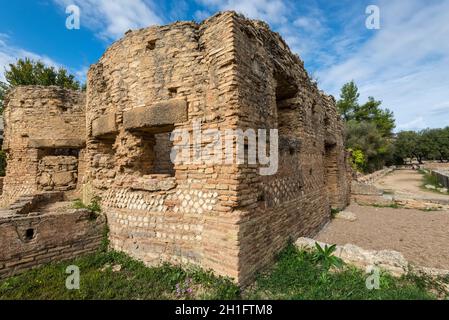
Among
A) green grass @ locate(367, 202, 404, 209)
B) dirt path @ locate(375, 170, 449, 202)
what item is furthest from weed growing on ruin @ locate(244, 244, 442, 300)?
dirt path @ locate(375, 170, 449, 202)

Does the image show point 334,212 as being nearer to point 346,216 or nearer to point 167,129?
point 346,216

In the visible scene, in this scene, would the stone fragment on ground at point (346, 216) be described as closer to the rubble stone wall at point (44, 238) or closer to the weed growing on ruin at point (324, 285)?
the weed growing on ruin at point (324, 285)

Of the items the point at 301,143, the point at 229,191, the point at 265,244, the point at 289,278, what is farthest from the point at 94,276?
the point at 301,143

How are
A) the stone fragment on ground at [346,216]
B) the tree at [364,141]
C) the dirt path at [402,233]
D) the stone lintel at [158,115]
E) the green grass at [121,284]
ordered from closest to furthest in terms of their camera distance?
1. the green grass at [121,284]
2. the stone lintel at [158,115]
3. the dirt path at [402,233]
4. the stone fragment on ground at [346,216]
5. the tree at [364,141]

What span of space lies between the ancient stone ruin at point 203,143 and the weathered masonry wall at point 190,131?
2 centimetres

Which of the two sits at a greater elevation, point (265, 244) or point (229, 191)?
point (229, 191)

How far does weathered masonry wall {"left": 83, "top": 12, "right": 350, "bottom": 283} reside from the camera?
3.53m

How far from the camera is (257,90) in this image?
4055 millimetres

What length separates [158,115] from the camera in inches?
165

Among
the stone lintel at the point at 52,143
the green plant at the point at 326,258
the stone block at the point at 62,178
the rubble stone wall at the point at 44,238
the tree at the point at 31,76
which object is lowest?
the green plant at the point at 326,258

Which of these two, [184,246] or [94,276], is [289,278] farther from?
[94,276]

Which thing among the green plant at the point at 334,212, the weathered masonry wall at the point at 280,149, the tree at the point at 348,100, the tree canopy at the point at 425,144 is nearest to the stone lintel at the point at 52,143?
the weathered masonry wall at the point at 280,149

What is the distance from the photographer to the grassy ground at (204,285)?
312 centimetres
